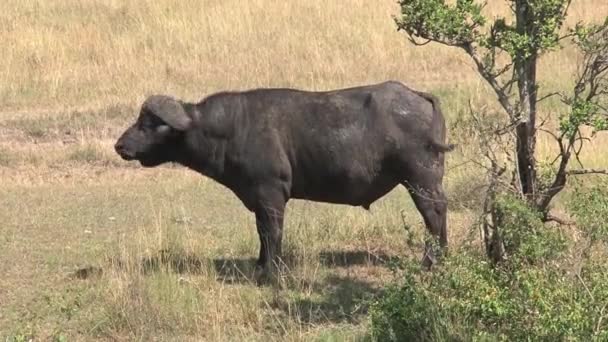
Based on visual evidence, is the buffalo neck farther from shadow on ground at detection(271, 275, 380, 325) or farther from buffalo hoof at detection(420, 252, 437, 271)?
buffalo hoof at detection(420, 252, 437, 271)

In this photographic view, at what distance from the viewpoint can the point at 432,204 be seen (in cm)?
833

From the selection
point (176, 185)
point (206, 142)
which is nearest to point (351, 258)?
point (206, 142)

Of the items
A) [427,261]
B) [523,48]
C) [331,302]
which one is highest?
[523,48]

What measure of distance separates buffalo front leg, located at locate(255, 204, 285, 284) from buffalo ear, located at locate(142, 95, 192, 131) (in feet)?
3.57

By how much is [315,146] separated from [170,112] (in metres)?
1.40

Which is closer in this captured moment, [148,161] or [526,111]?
[526,111]

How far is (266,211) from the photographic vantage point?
8.37 meters

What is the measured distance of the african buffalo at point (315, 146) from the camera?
327 inches

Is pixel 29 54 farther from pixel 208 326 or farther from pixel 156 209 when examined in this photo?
pixel 208 326

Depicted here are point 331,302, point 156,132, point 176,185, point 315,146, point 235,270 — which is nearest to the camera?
point 331,302

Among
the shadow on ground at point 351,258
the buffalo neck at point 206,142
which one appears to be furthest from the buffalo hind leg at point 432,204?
the buffalo neck at point 206,142

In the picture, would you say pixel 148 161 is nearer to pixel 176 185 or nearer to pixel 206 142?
pixel 206 142

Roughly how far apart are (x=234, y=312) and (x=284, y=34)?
40.9ft

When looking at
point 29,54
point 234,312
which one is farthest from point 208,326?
point 29,54
